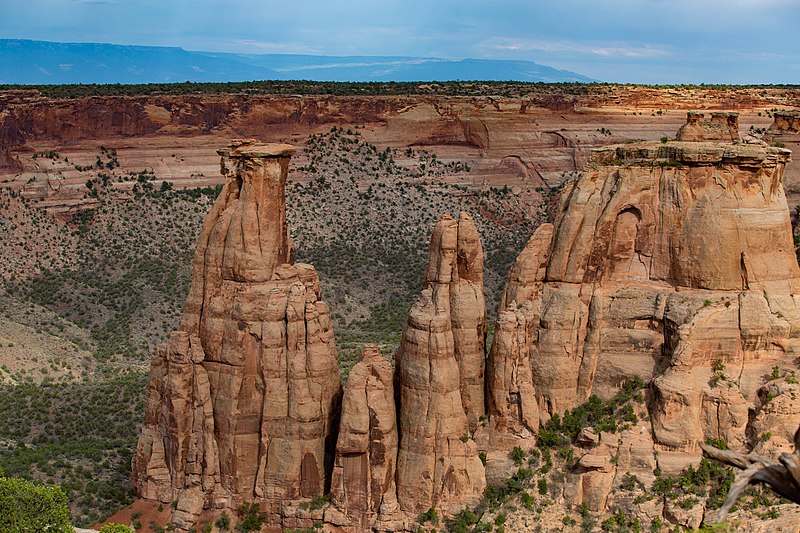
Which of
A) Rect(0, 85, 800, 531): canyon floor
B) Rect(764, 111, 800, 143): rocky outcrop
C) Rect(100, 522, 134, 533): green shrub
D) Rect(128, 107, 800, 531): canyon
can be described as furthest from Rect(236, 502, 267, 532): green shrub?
Rect(764, 111, 800, 143): rocky outcrop

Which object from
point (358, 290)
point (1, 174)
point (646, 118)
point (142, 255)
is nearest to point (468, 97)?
point (646, 118)

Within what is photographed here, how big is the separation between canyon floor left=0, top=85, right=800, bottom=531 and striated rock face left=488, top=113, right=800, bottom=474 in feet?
73.0

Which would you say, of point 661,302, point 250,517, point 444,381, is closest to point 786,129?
point 661,302

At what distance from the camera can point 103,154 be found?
91.2m

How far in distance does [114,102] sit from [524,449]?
218 ft

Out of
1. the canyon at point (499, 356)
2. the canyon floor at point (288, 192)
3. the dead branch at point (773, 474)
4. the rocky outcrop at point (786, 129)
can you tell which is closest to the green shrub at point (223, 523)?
Result: the canyon at point (499, 356)

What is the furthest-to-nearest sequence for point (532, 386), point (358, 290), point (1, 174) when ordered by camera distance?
point (1, 174) → point (358, 290) → point (532, 386)

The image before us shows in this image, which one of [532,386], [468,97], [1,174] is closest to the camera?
[532,386]

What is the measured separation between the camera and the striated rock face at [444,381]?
114 ft

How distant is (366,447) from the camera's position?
3488 cm

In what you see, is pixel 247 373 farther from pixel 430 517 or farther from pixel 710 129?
pixel 710 129

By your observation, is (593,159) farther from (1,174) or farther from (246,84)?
(246,84)

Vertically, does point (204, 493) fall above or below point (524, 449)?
below

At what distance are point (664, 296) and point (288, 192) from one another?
5968cm
